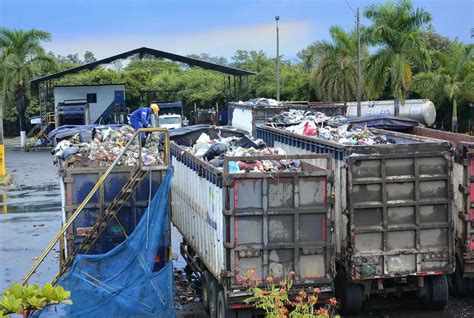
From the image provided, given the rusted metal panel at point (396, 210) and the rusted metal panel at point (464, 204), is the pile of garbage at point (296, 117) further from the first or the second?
the rusted metal panel at point (396, 210)

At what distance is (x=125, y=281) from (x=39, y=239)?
8262mm

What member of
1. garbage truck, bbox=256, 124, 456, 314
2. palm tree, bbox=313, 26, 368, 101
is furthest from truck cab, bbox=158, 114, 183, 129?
garbage truck, bbox=256, 124, 456, 314

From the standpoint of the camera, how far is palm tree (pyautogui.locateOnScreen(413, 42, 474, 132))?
109 ft

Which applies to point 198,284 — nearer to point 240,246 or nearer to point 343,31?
point 240,246

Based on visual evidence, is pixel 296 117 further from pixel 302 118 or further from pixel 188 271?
pixel 188 271

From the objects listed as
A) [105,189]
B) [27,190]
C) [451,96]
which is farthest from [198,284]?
[451,96]


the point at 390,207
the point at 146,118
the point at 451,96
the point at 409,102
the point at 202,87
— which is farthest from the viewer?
the point at 202,87

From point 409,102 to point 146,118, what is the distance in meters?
23.1

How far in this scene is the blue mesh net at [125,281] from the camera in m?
9.22

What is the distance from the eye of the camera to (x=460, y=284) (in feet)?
39.0

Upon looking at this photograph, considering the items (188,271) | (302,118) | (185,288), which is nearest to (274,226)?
(185,288)

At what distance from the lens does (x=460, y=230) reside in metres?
11.3

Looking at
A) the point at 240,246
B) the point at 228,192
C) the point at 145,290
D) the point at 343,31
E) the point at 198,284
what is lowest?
the point at 198,284

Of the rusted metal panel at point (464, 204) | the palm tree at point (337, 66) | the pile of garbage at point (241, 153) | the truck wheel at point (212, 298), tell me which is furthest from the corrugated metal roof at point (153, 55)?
the truck wheel at point (212, 298)
